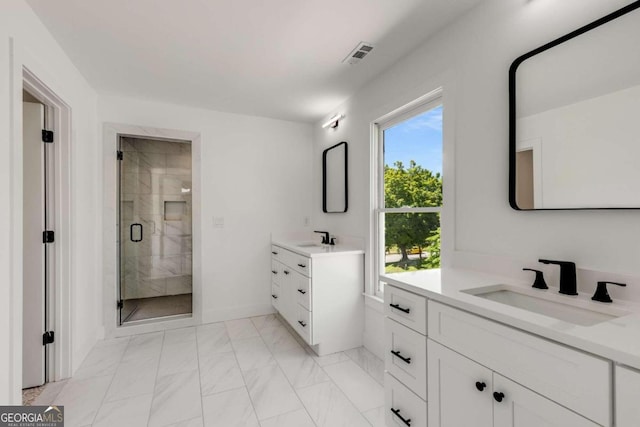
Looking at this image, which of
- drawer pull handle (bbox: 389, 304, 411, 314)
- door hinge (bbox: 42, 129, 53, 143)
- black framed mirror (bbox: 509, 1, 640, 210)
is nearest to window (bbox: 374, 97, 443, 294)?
black framed mirror (bbox: 509, 1, 640, 210)

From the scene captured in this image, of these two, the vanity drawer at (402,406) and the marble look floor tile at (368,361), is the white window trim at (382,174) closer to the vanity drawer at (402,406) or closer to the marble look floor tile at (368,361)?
the marble look floor tile at (368,361)

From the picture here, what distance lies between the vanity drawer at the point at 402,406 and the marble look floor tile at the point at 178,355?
1.59 metres

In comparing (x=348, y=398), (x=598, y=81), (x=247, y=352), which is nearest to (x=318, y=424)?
(x=348, y=398)

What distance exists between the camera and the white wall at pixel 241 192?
11.0 feet

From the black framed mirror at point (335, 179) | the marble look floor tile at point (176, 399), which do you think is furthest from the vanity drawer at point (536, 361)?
the black framed mirror at point (335, 179)

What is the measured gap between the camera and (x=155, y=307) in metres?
3.75

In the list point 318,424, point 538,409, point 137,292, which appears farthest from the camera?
point 137,292

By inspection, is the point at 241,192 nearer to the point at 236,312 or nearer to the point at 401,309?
the point at 236,312

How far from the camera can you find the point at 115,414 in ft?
5.97

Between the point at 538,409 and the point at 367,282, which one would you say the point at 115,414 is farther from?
the point at 538,409

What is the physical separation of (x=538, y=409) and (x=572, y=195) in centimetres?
85

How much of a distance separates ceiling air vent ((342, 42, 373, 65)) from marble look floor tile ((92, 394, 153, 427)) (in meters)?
2.70

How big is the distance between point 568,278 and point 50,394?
3073mm

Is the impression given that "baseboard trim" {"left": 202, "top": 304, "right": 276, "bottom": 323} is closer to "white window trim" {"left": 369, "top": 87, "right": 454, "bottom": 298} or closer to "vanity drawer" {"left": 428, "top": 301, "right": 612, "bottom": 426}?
"white window trim" {"left": 369, "top": 87, "right": 454, "bottom": 298}
